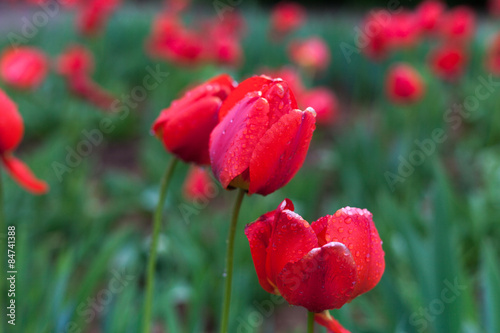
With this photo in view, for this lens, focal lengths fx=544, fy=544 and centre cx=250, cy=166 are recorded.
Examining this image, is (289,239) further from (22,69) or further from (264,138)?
(22,69)

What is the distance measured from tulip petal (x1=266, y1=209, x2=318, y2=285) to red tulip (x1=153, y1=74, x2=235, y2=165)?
207 mm

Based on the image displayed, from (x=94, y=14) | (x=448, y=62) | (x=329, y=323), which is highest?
(x=329, y=323)

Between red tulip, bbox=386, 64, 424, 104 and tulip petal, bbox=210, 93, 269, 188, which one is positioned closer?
tulip petal, bbox=210, 93, 269, 188

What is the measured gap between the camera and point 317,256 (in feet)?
1.55

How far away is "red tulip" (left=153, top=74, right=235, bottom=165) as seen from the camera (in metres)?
0.64

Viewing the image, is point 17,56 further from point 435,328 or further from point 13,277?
point 435,328

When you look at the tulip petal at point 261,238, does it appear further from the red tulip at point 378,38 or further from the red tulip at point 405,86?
the red tulip at point 378,38

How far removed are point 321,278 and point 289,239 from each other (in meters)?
0.04

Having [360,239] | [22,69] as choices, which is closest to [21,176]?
[360,239]

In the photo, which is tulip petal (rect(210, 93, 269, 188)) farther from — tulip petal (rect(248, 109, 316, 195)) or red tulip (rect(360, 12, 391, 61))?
red tulip (rect(360, 12, 391, 61))

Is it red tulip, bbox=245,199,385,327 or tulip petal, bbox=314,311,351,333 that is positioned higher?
red tulip, bbox=245,199,385,327

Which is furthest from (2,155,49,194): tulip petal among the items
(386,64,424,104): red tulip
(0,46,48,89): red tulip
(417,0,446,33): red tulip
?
(417,0,446,33): red tulip

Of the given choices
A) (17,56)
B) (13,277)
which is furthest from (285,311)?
(17,56)

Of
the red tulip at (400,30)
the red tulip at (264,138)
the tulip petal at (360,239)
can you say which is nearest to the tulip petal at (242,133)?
the red tulip at (264,138)
